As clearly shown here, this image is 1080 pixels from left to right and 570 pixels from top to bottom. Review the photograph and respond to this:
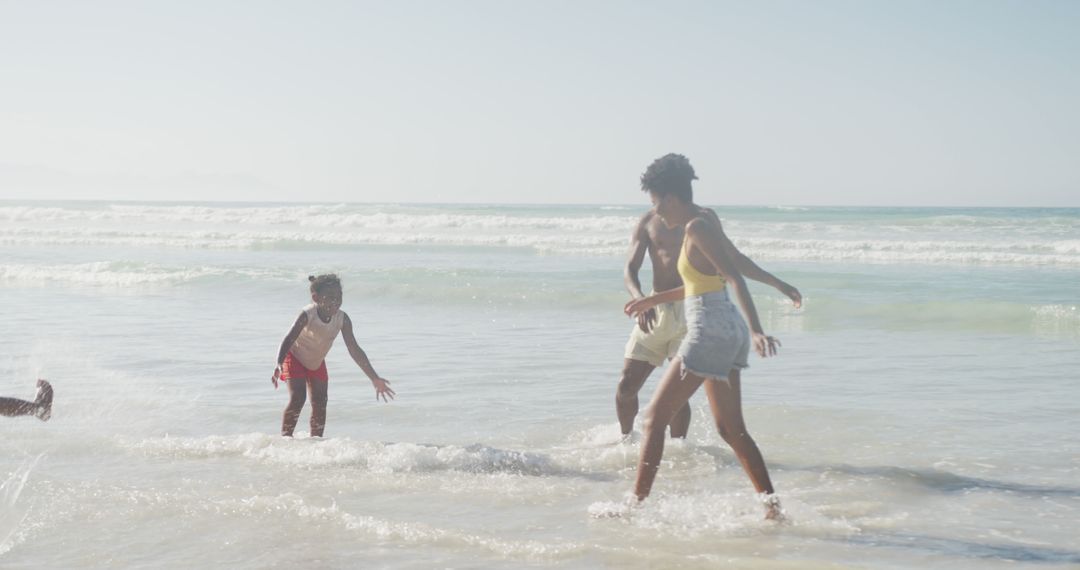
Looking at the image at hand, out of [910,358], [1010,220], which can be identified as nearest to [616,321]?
[910,358]

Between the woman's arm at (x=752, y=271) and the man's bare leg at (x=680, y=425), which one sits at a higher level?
the woman's arm at (x=752, y=271)

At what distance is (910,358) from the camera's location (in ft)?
34.3

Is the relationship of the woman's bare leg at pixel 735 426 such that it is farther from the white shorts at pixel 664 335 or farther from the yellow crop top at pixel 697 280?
the white shorts at pixel 664 335

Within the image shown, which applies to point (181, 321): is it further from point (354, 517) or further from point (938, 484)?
point (938, 484)

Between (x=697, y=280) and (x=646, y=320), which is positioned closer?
(x=697, y=280)

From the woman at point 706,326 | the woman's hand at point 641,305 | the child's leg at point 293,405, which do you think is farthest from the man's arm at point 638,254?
the child's leg at point 293,405

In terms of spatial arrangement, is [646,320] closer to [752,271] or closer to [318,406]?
[752,271]

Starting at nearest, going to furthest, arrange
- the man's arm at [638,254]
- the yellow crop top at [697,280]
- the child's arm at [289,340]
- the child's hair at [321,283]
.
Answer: the yellow crop top at [697,280] < the man's arm at [638,254] < the child's arm at [289,340] < the child's hair at [321,283]

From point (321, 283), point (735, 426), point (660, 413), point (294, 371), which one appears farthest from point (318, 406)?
point (735, 426)

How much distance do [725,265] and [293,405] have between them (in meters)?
3.50

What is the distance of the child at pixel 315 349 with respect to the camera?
6953 mm

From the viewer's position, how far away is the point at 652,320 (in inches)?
250

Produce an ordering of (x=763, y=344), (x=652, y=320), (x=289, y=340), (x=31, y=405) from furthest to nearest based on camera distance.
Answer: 1. (x=289, y=340)
2. (x=652, y=320)
3. (x=31, y=405)
4. (x=763, y=344)

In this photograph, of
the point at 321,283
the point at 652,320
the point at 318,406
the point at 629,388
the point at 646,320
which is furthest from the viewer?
the point at 318,406
